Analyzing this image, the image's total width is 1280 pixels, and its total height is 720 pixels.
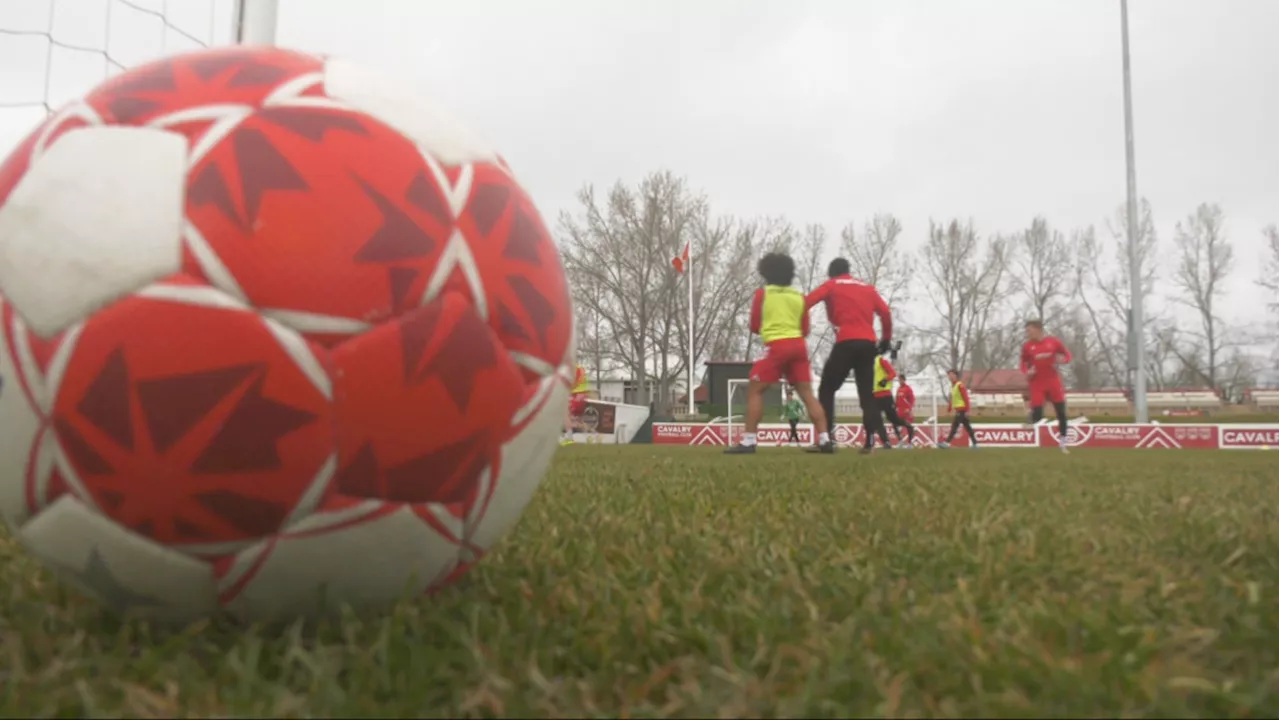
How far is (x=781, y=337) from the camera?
8.44 metres

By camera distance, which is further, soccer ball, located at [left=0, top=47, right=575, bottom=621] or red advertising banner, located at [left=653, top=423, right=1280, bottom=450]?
red advertising banner, located at [left=653, top=423, right=1280, bottom=450]

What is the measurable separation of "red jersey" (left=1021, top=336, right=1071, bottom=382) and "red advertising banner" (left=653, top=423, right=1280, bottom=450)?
21.4 feet

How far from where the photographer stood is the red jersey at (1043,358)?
12.8m

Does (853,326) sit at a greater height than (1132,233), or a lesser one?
lesser

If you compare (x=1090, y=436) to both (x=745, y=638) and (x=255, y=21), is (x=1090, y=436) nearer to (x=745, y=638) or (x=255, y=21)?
(x=255, y=21)

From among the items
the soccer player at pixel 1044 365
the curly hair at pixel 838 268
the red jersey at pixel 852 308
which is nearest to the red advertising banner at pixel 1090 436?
the soccer player at pixel 1044 365

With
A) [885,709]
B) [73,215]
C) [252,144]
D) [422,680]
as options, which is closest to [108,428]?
[73,215]

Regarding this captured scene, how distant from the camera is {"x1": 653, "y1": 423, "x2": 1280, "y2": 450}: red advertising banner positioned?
2022 centimetres

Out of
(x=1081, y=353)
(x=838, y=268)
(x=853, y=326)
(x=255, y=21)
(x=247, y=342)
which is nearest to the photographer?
(x=247, y=342)

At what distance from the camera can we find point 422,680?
4.73 feet

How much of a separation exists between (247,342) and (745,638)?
1.05m

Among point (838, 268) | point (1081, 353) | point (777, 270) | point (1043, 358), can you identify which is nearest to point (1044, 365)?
point (1043, 358)

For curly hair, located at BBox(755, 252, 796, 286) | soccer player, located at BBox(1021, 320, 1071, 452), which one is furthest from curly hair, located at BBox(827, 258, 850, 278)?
soccer player, located at BBox(1021, 320, 1071, 452)

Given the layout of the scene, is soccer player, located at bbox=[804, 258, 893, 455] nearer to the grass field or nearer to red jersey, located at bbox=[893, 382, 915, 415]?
the grass field
